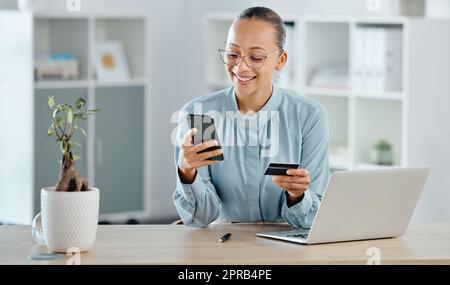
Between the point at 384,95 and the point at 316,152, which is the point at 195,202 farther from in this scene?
the point at 384,95

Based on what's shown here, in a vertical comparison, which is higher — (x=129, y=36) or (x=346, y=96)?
(x=129, y=36)

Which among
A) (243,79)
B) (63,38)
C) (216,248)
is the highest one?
(63,38)

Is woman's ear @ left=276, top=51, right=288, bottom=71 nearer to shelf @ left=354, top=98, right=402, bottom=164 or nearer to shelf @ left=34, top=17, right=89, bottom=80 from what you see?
shelf @ left=354, top=98, right=402, bottom=164

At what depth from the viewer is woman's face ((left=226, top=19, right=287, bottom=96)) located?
2869mm

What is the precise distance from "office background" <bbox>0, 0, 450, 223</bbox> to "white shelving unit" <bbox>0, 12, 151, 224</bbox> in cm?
2

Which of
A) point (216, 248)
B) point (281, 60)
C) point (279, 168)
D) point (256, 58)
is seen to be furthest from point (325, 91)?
point (216, 248)

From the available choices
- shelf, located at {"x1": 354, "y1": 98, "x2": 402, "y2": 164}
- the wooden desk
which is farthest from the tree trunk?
shelf, located at {"x1": 354, "y1": 98, "x2": 402, "y2": 164}

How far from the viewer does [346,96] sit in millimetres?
5086

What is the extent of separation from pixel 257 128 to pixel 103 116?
314 cm

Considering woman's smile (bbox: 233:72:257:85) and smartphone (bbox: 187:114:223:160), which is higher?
woman's smile (bbox: 233:72:257:85)

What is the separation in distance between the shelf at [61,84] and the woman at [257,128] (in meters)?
2.80

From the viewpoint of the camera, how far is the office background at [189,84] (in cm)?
457
